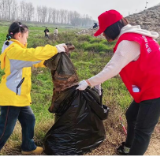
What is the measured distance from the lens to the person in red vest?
1.86 m

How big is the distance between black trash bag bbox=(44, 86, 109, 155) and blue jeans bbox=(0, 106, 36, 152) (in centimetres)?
21

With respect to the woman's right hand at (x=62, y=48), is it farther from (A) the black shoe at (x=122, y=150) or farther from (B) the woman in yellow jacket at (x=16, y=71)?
(A) the black shoe at (x=122, y=150)

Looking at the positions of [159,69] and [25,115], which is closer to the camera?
[159,69]

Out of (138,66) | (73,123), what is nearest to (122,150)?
(73,123)

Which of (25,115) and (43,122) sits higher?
(25,115)

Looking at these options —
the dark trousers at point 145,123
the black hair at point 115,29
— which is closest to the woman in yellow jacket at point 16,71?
the black hair at point 115,29

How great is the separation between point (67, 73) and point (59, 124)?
583 mm

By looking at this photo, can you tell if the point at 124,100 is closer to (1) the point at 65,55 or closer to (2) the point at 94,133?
(2) the point at 94,133

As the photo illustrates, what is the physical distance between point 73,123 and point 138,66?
0.98 meters

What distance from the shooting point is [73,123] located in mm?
2400

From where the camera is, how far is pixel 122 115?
3.50 m

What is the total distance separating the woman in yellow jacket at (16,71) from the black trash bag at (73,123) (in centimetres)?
39

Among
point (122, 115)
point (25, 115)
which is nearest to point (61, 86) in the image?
point (25, 115)

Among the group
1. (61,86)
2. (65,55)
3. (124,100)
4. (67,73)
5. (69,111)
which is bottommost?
(124,100)
